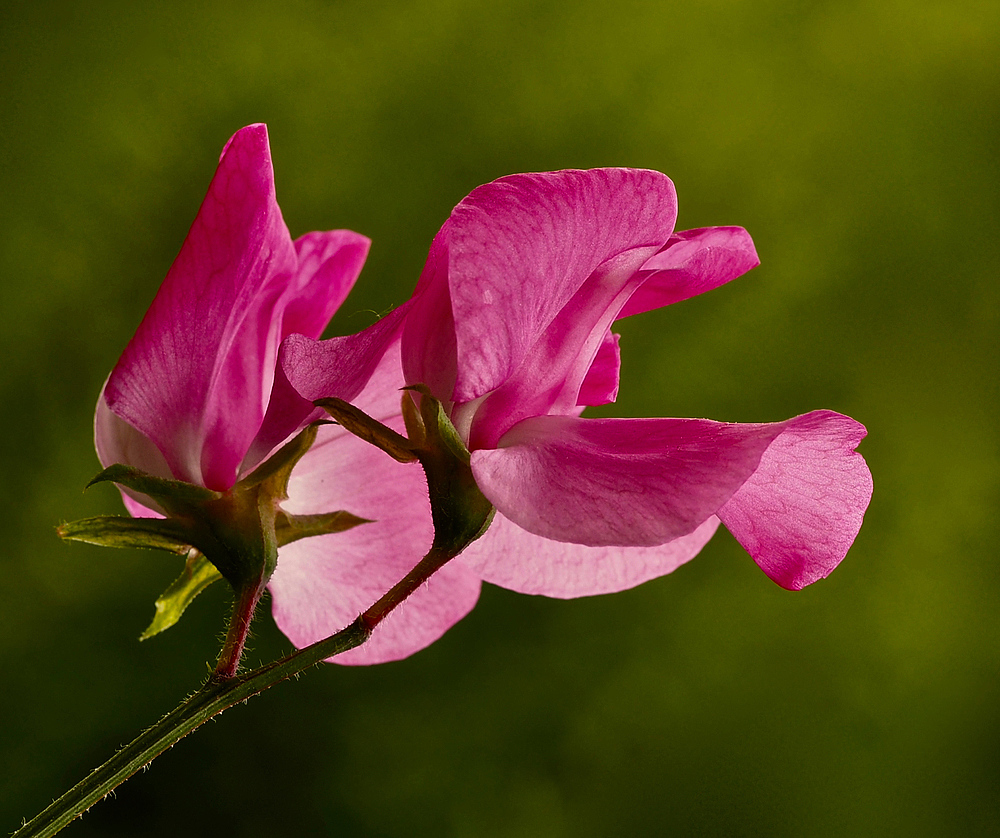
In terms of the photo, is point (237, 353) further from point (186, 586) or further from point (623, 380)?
point (623, 380)

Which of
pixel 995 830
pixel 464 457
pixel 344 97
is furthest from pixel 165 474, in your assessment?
pixel 995 830

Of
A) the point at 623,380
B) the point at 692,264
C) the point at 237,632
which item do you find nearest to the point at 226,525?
the point at 237,632

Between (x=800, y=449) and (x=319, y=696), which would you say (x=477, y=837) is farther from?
(x=800, y=449)

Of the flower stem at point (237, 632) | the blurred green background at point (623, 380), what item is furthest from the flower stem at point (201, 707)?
the blurred green background at point (623, 380)

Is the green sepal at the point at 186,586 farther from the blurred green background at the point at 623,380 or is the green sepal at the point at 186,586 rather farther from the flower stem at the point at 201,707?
the blurred green background at the point at 623,380

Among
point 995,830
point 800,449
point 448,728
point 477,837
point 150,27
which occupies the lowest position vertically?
point 995,830

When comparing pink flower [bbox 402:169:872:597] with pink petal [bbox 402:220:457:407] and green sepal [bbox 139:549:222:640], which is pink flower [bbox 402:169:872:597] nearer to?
pink petal [bbox 402:220:457:407]
